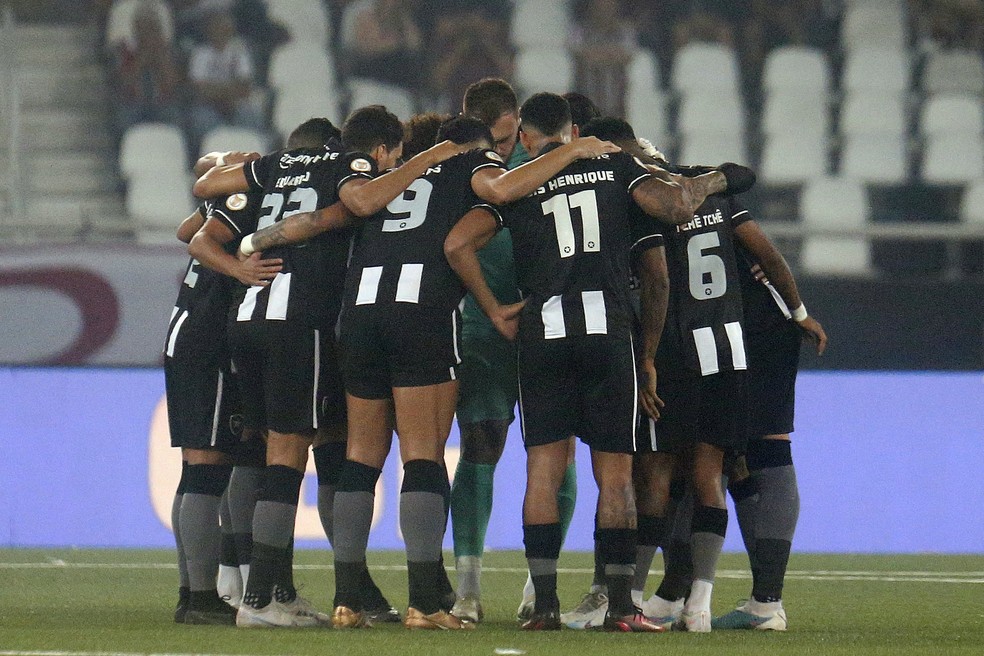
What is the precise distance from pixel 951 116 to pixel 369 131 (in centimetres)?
893

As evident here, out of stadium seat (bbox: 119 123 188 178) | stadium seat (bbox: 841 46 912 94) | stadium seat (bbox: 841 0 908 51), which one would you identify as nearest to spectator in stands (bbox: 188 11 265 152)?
stadium seat (bbox: 119 123 188 178)

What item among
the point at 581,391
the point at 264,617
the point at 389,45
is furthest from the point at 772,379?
the point at 389,45

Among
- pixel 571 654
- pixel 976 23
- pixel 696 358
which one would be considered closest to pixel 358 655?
pixel 571 654

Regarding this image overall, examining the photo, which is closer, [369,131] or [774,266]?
[369,131]

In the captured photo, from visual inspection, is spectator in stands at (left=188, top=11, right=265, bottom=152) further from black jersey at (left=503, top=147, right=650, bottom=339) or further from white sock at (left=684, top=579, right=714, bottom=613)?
white sock at (left=684, top=579, right=714, bottom=613)

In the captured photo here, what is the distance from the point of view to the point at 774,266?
19.1ft

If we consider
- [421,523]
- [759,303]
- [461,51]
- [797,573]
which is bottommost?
[797,573]

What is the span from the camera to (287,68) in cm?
1390

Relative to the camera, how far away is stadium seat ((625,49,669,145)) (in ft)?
43.7

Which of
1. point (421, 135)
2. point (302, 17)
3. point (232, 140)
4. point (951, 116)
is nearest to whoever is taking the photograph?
point (421, 135)

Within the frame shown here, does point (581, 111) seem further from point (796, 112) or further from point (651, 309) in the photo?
point (796, 112)

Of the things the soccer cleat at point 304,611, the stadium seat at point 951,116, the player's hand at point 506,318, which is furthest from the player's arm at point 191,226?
the stadium seat at point 951,116

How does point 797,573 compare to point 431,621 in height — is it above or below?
below

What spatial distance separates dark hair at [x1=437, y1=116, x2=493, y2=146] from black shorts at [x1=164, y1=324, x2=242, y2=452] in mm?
1142
